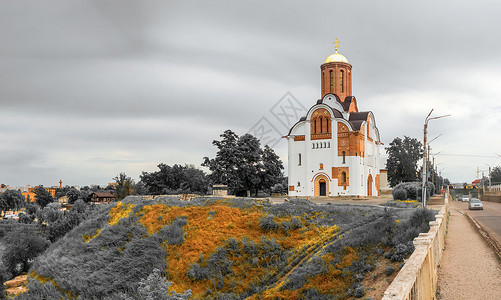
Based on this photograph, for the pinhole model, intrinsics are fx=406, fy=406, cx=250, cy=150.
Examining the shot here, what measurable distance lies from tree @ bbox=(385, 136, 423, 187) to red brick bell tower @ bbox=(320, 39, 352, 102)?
17865 millimetres

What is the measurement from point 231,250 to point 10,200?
81207 mm

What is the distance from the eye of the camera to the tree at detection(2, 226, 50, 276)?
28344 millimetres

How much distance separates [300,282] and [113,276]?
869 centimetres

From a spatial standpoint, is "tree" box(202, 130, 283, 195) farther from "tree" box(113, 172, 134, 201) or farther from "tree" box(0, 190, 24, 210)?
"tree" box(0, 190, 24, 210)

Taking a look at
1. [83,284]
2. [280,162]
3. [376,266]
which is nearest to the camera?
[376,266]

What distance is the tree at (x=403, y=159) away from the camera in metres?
56.8

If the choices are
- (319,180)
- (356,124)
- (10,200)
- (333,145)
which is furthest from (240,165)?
(10,200)

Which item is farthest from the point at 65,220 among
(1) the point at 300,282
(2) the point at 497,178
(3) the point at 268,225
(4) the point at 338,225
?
(2) the point at 497,178

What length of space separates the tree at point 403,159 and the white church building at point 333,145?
14511 mm

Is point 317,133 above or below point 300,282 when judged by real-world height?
above

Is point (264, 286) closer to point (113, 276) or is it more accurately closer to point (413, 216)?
point (413, 216)

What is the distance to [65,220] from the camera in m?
37.5

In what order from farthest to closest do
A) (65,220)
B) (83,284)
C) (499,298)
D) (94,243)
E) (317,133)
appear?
(317,133), (65,220), (94,243), (83,284), (499,298)

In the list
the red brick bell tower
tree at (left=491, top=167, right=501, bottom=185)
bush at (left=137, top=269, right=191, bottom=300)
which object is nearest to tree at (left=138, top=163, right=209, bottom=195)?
the red brick bell tower
